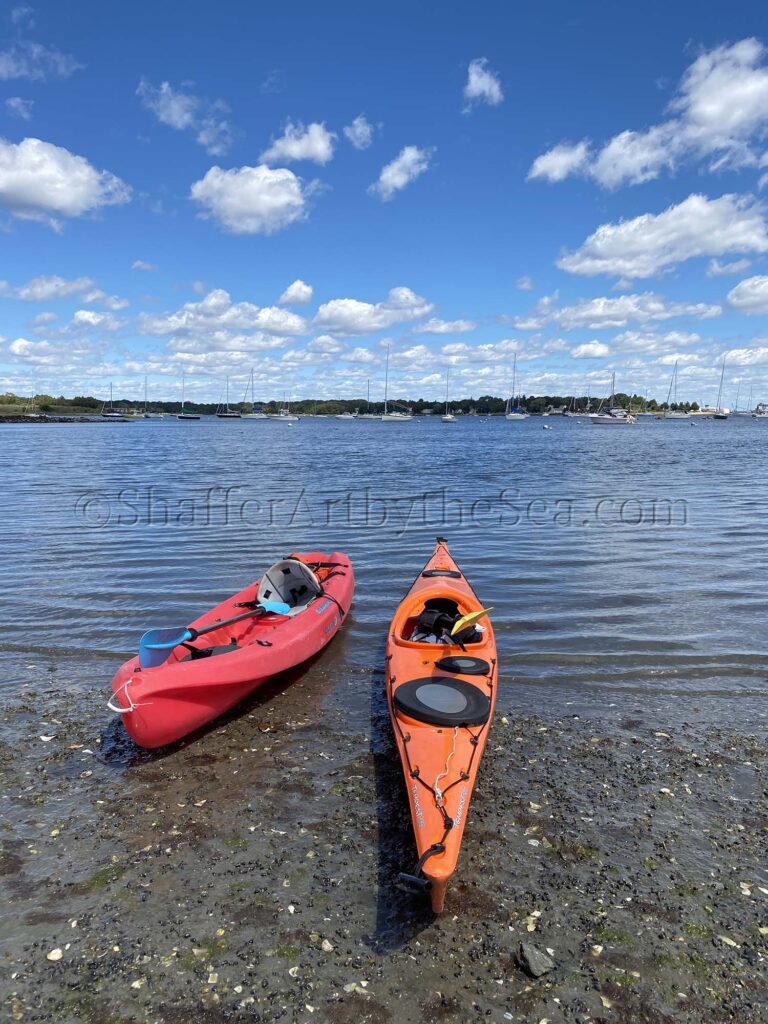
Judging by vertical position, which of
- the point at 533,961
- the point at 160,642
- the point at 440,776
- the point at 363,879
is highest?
the point at 160,642

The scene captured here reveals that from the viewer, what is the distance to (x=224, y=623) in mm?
8383

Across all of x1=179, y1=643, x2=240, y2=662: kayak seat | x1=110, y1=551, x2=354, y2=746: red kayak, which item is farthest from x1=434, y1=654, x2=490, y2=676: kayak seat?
x1=179, y1=643, x2=240, y2=662: kayak seat

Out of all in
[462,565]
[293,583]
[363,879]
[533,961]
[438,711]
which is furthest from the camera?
[462,565]

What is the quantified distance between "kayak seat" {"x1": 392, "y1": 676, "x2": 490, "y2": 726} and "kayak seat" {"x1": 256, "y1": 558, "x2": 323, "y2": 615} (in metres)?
3.72

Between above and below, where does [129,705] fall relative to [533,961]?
above

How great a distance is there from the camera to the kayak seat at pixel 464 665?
6777 millimetres

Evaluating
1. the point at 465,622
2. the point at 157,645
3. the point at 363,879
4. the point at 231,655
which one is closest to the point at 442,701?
the point at 465,622

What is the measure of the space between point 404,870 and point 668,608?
25.8ft

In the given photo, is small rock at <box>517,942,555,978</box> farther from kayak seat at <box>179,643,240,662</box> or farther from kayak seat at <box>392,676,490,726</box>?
kayak seat at <box>179,643,240,662</box>

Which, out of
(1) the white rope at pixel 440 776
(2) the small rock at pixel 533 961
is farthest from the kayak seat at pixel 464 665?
(2) the small rock at pixel 533 961

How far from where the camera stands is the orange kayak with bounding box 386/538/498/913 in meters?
4.56

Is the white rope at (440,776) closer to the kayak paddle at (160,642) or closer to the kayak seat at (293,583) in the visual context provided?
the kayak paddle at (160,642)

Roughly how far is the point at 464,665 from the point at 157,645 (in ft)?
11.1

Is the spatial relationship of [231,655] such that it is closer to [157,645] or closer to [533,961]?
[157,645]
